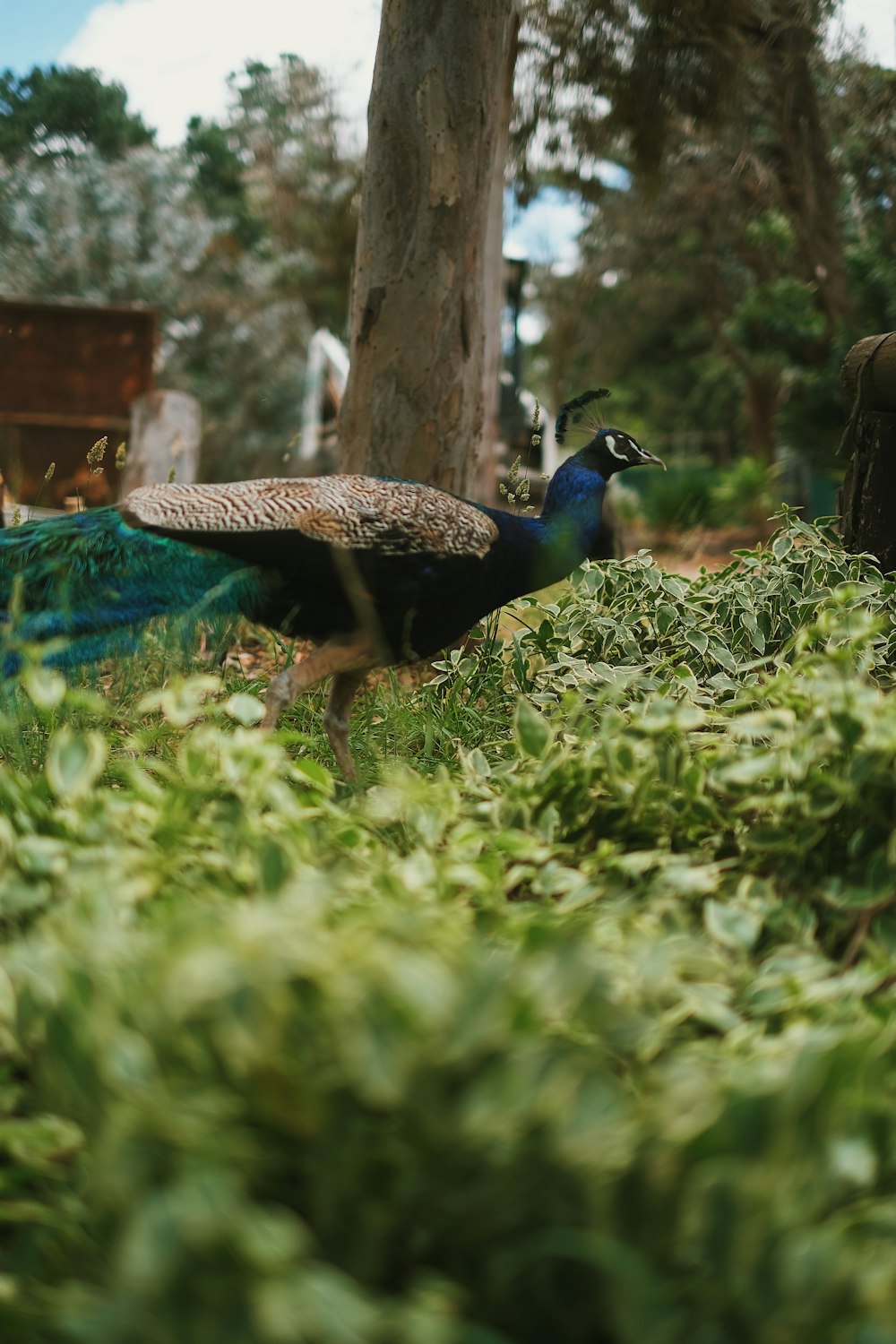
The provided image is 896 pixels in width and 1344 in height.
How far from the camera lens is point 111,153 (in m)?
21.1

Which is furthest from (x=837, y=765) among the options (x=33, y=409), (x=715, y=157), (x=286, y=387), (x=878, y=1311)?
(x=286, y=387)

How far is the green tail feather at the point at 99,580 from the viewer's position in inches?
108

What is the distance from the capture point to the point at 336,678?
3.26m

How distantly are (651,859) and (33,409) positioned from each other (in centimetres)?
683

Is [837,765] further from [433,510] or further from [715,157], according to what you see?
[715,157]

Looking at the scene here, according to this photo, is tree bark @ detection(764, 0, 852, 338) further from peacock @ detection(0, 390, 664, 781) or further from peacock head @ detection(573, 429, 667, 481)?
peacock @ detection(0, 390, 664, 781)

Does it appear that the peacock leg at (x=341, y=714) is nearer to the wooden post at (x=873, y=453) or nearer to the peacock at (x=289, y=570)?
the peacock at (x=289, y=570)

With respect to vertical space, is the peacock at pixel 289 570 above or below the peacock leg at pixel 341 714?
above

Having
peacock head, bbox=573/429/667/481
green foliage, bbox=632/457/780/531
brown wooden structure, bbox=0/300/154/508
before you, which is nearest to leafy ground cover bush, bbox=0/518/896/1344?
peacock head, bbox=573/429/667/481

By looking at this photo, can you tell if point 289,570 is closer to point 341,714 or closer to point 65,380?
point 341,714

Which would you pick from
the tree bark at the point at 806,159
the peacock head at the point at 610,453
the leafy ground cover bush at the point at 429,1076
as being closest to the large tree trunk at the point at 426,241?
the peacock head at the point at 610,453

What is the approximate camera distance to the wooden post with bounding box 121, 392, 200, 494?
7.46 m

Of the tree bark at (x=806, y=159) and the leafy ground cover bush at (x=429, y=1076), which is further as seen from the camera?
the tree bark at (x=806, y=159)

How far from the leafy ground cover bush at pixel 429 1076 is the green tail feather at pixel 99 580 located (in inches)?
35.9
